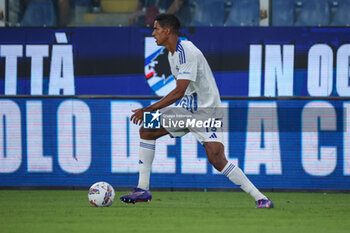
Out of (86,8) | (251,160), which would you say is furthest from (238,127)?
(86,8)

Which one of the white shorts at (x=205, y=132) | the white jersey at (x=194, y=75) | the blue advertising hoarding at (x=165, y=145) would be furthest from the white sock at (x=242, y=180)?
the blue advertising hoarding at (x=165, y=145)

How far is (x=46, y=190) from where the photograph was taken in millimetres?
8695

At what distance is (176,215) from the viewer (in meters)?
5.68

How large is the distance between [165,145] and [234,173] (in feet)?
8.89

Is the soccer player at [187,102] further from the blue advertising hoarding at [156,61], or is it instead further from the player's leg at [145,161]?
the blue advertising hoarding at [156,61]

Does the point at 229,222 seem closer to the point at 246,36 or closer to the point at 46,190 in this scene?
the point at 46,190

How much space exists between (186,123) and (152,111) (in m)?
0.49

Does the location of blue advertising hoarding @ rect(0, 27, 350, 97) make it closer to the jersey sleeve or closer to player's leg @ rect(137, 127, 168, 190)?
player's leg @ rect(137, 127, 168, 190)

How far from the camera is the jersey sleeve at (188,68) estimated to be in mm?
6191

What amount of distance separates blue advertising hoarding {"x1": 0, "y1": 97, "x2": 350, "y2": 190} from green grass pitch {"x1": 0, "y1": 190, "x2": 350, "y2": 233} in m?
0.66

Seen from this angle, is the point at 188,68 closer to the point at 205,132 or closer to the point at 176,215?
the point at 205,132

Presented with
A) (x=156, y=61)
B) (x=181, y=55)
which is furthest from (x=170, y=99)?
(x=156, y=61)

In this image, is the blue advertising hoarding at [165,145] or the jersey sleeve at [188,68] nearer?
the jersey sleeve at [188,68]

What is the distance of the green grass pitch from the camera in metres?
4.86
